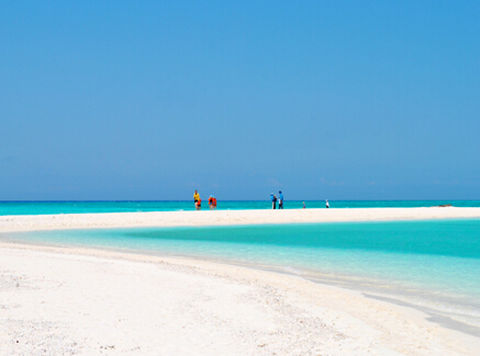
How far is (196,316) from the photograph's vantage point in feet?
23.6

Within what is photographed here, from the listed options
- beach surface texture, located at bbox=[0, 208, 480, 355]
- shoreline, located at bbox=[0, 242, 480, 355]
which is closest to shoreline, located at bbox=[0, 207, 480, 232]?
beach surface texture, located at bbox=[0, 208, 480, 355]

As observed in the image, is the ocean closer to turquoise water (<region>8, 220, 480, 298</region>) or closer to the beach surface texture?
turquoise water (<region>8, 220, 480, 298</region>)

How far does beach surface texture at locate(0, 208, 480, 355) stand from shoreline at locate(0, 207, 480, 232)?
22.5 metres

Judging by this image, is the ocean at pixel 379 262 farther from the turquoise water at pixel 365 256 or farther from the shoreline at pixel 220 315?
the shoreline at pixel 220 315

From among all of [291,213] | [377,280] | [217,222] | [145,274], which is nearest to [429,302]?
[377,280]

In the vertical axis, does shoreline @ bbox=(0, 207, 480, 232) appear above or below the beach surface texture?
above

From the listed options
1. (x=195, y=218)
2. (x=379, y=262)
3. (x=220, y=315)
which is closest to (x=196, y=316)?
(x=220, y=315)

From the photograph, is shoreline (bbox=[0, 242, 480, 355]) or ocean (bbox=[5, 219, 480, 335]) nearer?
shoreline (bbox=[0, 242, 480, 355])

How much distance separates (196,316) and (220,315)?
366mm

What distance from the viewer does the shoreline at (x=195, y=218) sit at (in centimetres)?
3347

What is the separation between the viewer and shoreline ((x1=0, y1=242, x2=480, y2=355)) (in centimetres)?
595

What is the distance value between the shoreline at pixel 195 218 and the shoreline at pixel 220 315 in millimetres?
23401

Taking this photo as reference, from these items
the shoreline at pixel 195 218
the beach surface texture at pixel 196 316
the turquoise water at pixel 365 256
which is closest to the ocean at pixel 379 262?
the turquoise water at pixel 365 256

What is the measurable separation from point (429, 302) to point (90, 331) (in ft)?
20.4
